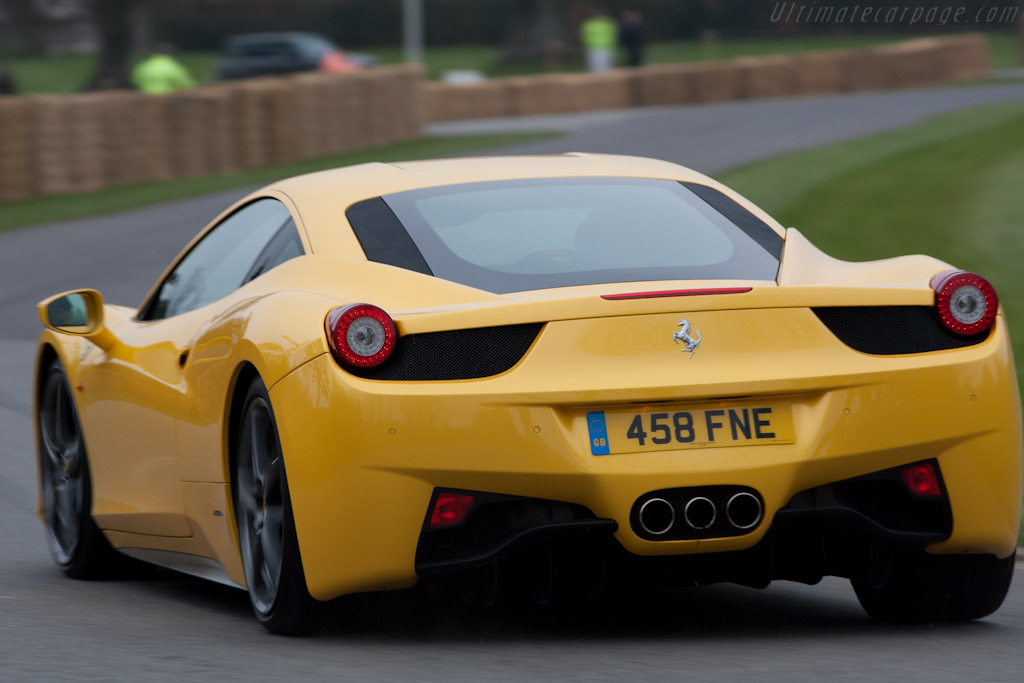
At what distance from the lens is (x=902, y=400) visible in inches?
189

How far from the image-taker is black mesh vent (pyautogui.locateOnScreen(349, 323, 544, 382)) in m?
4.70

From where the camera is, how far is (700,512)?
4715 millimetres

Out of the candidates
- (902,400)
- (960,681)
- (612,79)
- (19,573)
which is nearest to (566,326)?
(902,400)

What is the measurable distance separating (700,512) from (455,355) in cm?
72

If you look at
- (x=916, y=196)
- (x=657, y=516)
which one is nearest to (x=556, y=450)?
(x=657, y=516)

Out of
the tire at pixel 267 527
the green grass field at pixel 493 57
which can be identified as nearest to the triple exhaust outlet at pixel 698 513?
the tire at pixel 267 527

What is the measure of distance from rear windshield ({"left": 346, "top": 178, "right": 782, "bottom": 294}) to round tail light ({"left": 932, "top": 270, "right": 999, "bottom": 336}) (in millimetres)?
461

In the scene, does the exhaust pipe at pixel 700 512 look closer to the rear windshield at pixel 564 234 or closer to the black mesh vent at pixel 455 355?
Answer: the black mesh vent at pixel 455 355

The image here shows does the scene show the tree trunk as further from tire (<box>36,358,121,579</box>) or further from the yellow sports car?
the yellow sports car

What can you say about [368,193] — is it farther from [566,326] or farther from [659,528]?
[659,528]

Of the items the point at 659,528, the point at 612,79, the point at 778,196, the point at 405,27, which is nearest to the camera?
the point at 659,528

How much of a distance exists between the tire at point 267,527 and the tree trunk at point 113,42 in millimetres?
45704

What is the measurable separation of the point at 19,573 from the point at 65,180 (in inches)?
786

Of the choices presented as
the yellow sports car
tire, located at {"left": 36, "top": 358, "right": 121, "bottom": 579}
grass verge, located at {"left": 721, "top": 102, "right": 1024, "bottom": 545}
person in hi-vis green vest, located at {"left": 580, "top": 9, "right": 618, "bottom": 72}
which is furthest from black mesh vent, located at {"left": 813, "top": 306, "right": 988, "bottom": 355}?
person in hi-vis green vest, located at {"left": 580, "top": 9, "right": 618, "bottom": 72}
